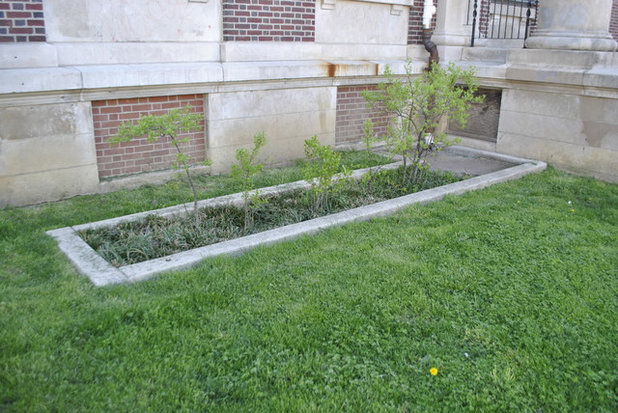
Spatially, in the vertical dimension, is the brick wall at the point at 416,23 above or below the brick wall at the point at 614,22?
below

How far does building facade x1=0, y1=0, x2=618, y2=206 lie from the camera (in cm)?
509

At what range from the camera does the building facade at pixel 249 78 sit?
16.7 feet

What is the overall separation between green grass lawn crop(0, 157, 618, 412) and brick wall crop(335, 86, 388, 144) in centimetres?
349

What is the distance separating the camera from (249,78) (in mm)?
6445

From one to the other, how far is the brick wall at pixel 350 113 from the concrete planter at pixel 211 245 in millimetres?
1760

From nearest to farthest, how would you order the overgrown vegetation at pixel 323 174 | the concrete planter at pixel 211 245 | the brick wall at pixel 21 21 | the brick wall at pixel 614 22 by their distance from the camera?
the concrete planter at pixel 211 245
the brick wall at pixel 21 21
the overgrown vegetation at pixel 323 174
the brick wall at pixel 614 22

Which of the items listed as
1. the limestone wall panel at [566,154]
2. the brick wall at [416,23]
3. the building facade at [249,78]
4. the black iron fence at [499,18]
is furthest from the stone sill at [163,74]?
the black iron fence at [499,18]

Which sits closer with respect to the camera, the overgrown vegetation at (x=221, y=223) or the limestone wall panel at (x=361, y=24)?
the overgrown vegetation at (x=221, y=223)

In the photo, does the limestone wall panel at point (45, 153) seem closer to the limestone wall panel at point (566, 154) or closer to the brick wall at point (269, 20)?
the brick wall at point (269, 20)

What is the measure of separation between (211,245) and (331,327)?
4.47 ft

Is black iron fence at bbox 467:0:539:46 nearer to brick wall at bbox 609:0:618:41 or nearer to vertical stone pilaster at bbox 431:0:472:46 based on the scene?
vertical stone pilaster at bbox 431:0:472:46

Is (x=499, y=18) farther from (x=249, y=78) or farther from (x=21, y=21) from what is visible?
(x=21, y=21)

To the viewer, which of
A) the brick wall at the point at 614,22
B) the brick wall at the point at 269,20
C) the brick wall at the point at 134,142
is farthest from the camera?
the brick wall at the point at 614,22

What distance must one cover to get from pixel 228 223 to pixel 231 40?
2610mm
